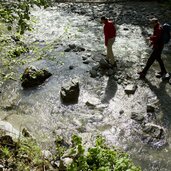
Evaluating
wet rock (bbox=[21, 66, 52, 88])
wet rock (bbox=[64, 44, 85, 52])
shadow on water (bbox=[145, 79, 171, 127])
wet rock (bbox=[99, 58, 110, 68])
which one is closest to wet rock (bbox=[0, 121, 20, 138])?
wet rock (bbox=[21, 66, 52, 88])

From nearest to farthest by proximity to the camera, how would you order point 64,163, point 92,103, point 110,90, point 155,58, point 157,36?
1. point 64,163
2. point 92,103
3. point 157,36
4. point 110,90
5. point 155,58

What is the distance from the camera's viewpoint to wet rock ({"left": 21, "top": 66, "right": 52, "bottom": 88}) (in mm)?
11445

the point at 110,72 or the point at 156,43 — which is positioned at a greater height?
the point at 156,43

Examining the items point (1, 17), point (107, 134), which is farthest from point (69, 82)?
point (1, 17)

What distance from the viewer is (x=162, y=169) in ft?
26.0

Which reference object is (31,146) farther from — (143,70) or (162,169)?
(143,70)

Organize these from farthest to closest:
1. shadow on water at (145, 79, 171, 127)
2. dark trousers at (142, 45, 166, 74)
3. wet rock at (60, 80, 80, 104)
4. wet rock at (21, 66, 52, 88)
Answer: dark trousers at (142, 45, 166, 74) → wet rock at (21, 66, 52, 88) → wet rock at (60, 80, 80, 104) → shadow on water at (145, 79, 171, 127)

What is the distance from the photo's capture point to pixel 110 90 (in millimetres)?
11367

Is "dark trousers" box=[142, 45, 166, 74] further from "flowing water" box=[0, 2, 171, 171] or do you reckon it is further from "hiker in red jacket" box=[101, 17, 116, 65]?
"hiker in red jacket" box=[101, 17, 116, 65]

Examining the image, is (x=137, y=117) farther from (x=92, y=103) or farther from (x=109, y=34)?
(x=109, y=34)

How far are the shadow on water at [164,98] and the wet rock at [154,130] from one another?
61 centimetres

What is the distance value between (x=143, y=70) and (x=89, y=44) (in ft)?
12.4

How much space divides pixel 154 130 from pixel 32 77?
182 inches

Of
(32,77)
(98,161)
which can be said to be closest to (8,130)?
(98,161)
